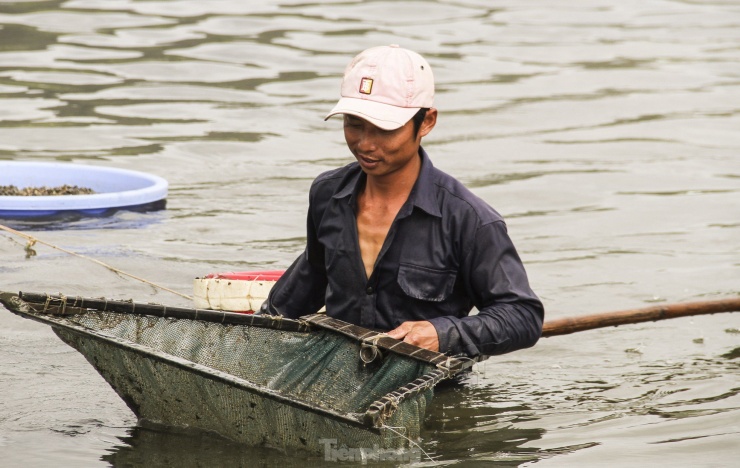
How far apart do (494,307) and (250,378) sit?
0.92 meters

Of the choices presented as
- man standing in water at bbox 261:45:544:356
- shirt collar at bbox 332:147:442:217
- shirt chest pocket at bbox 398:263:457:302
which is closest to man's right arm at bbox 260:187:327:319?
man standing in water at bbox 261:45:544:356

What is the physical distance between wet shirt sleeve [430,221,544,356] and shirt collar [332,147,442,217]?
0.62 feet

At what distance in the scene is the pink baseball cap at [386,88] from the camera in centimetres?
391

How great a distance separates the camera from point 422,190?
412 centimetres

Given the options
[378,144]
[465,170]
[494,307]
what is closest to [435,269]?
[494,307]

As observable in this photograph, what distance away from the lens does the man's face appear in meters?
3.99

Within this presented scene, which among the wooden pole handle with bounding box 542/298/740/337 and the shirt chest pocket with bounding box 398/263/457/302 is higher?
the shirt chest pocket with bounding box 398/263/457/302

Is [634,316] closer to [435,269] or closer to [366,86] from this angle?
[435,269]

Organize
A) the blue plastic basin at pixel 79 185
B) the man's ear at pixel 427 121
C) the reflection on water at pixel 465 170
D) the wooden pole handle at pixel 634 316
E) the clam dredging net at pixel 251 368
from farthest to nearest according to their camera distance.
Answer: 1. the blue plastic basin at pixel 79 185
2. the wooden pole handle at pixel 634 316
3. the reflection on water at pixel 465 170
4. the man's ear at pixel 427 121
5. the clam dredging net at pixel 251 368

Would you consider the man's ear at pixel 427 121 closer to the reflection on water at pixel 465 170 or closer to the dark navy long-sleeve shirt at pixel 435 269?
the dark navy long-sleeve shirt at pixel 435 269

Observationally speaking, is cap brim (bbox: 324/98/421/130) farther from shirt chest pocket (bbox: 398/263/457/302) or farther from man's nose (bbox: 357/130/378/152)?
shirt chest pocket (bbox: 398/263/457/302)

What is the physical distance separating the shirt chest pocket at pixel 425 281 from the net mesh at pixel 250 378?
0.30 meters

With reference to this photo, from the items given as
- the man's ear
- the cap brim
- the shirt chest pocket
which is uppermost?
the cap brim

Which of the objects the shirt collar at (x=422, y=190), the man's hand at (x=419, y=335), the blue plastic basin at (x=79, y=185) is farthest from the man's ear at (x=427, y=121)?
A: the blue plastic basin at (x=79, y=185)
